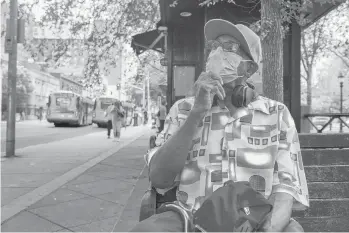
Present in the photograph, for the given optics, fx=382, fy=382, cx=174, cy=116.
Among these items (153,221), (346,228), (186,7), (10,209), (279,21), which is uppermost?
(186,7)

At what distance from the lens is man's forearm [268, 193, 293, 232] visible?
1.68 metres

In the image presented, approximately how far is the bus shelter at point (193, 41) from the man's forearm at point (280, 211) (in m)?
7.12

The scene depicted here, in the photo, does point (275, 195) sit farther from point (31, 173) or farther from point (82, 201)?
point (31, 173)

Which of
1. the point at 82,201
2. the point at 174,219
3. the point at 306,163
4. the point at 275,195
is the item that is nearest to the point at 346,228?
the point at 306,163

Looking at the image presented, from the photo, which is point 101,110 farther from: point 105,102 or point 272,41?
point 272,41

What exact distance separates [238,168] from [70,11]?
9.82 meters

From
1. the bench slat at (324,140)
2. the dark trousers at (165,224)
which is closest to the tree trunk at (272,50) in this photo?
the bench slat at (324,140)

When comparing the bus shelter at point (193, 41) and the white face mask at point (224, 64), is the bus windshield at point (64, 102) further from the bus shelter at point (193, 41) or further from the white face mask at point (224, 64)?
the white face mask at point (224, 64)

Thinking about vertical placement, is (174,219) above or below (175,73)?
below

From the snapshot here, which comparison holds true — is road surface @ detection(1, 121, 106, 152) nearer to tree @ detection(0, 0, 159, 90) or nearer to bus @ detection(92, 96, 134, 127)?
tree @ detection(0, 0, 159, 90)

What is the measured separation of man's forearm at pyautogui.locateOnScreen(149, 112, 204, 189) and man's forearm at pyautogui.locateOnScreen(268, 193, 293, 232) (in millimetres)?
474

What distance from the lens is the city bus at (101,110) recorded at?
3453 cm

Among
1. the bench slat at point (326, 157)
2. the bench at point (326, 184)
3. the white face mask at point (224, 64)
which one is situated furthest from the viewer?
the bench slat at point (326, 157)

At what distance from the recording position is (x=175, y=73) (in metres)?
11.3
